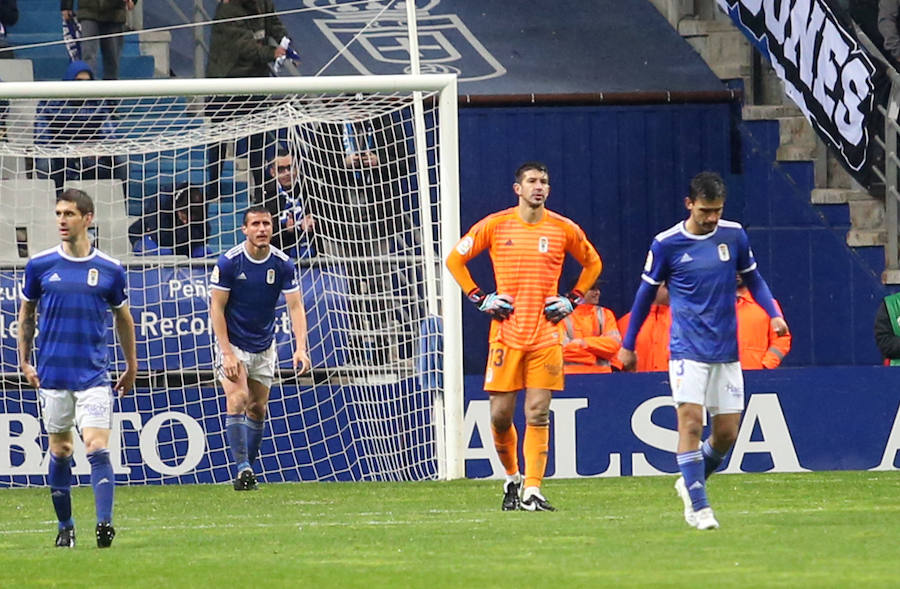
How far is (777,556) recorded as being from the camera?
8531 millimetres

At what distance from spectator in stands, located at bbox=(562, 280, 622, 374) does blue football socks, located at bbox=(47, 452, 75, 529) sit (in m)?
6.97

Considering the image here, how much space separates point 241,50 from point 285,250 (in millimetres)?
2247

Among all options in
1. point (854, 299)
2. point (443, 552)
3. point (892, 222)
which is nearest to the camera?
point (443, 552)

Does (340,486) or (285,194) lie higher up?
(285,194)

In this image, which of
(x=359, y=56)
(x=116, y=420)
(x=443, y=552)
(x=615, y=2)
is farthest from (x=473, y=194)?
(x=443, y=552)

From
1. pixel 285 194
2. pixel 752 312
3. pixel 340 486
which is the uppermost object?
pixel 285 194

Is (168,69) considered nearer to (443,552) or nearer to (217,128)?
(217,128)

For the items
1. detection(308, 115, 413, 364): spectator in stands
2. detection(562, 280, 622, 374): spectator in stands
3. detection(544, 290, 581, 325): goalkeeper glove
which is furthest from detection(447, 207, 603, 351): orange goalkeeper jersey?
detection(562, 280, 622, 374): spectator in stands

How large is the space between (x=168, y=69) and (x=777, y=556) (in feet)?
42.8

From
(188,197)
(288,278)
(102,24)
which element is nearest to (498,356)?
(288,278)

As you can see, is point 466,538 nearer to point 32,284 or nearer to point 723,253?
point 723,253

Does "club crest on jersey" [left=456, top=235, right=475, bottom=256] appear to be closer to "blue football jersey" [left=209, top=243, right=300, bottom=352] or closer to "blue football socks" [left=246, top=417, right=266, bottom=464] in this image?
"blue football jersey" [left=209, top=243, right=300, bottom=352]

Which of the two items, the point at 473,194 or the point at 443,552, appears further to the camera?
the point at 473,194

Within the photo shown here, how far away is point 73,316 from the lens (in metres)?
9.73
